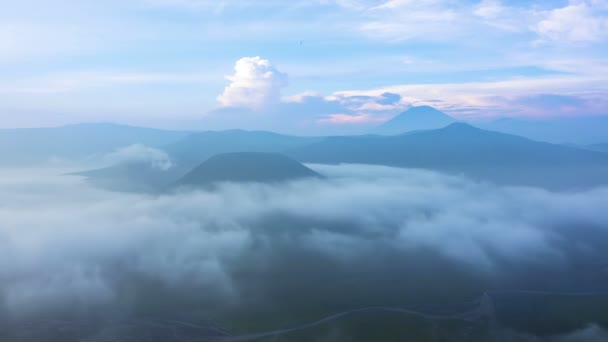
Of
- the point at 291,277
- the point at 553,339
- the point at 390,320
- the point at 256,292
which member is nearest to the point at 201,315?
the point at 256,292

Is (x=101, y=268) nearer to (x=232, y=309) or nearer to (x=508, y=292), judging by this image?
(x=232, y=309)

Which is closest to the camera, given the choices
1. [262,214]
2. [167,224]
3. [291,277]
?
[291,277]

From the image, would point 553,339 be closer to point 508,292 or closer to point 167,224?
point 508,292

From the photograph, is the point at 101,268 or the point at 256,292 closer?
the point at 256,292

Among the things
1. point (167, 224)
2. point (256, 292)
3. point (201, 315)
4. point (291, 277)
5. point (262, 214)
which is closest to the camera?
point (201, 315)

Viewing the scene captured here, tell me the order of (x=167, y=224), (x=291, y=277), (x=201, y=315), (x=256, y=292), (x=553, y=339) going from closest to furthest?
(x=553, y=339) → (x=201, y=315) → (x=256, y=292) → (x=291, y=277) → (x=167, y=224)

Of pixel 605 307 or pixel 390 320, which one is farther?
pixel 605 307

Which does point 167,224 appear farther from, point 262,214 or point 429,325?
point 429,325

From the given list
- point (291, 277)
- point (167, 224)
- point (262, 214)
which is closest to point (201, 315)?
point (291, 277)

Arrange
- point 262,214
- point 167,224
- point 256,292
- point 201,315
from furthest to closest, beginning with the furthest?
point 262,214 < point 167,224 < point 256,292 < point 201,315
